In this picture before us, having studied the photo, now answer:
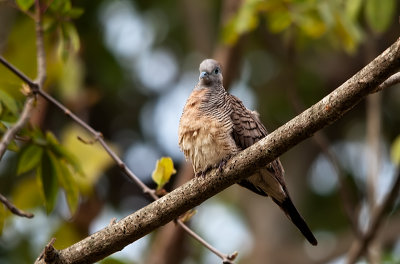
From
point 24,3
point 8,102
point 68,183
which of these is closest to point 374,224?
point 68,183

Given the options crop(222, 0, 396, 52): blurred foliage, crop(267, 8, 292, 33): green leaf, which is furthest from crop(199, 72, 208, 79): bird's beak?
crop(267, 8, 292, 33): green leaf

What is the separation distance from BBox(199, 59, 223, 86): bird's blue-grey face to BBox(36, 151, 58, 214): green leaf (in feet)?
4.18

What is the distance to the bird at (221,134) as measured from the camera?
3.95 metres

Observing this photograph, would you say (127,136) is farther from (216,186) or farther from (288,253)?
(216,186)

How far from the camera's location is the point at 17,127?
11.1 feet

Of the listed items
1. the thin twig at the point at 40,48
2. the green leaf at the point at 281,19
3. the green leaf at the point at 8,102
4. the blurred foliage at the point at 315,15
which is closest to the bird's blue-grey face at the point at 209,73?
the blurred foliage at the point at 315,15

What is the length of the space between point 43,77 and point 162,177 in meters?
1.01

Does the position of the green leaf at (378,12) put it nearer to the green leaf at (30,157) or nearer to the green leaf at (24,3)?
the green leaf at (24,3)

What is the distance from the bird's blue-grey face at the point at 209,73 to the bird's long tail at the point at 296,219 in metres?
1.00

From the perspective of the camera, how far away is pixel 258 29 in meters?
8.44

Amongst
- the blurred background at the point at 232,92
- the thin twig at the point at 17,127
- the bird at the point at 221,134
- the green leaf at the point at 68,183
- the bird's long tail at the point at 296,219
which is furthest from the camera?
the blurred background at the point at 232,92

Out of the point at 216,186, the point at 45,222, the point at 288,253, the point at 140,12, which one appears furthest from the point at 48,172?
the point at 140,12

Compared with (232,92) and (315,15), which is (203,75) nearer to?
(315,15)

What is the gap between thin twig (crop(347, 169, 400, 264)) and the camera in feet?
16.1
